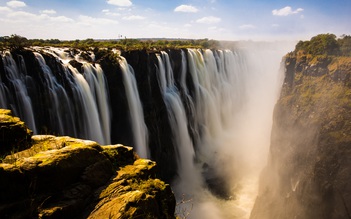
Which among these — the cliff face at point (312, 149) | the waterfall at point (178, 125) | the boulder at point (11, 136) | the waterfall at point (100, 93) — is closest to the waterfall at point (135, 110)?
the waterfall at point (100, 93)

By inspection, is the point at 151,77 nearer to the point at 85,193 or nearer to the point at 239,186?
the point at 239,186

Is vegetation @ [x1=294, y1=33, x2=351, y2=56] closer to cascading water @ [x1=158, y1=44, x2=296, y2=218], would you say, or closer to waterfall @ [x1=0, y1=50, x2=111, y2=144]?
cascading water @ [x1=158, y1=44, x2=296, y2=218]

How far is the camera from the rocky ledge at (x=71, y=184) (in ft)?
16.3

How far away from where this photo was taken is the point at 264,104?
60.0m

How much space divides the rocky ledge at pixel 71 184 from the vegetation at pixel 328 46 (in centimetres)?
3349

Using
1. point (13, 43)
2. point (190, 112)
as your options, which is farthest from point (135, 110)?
point (13, 43)

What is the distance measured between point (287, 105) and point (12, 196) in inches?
1286

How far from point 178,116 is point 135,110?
719 cm

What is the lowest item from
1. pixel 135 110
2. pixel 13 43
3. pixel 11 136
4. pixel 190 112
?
pixel 190 112

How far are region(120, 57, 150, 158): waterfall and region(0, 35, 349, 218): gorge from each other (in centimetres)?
10

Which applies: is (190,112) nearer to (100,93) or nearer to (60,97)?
(100,93)

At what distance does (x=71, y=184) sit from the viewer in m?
5.77

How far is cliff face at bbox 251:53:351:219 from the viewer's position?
69.2 feet

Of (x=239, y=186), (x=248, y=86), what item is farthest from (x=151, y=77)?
(x=248, y=86)
